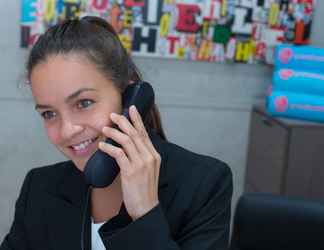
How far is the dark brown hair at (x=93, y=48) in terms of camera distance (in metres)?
0.99

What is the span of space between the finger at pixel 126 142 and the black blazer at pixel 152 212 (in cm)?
10

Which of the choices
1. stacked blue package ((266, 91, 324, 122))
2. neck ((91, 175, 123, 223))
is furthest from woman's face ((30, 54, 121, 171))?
stacked blue package ((266, 91, 324, 122))

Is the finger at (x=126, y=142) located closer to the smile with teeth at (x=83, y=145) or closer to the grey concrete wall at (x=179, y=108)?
the smile with teeth at (x=83, y=145)

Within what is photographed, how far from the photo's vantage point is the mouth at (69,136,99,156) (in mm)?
960

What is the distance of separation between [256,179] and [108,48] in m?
1.46

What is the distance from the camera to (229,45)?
2.32 meters

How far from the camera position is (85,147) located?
3.17 feet

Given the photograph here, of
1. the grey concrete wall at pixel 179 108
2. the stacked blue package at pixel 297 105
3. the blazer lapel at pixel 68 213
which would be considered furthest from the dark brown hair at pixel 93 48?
the grey concrete wall at pixel 179 108

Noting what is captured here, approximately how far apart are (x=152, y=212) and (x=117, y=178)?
182 millimetres

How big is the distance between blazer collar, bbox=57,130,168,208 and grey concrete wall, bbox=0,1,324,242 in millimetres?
1199

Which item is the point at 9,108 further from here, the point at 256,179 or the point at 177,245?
the point at 177,245

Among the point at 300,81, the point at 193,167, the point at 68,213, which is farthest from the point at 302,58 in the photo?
the point at 68,213

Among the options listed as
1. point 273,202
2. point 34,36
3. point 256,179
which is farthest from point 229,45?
point 273,202

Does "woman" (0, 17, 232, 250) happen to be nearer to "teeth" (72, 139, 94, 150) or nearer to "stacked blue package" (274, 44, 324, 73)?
"teeth" (72, 139, 94, 150)
